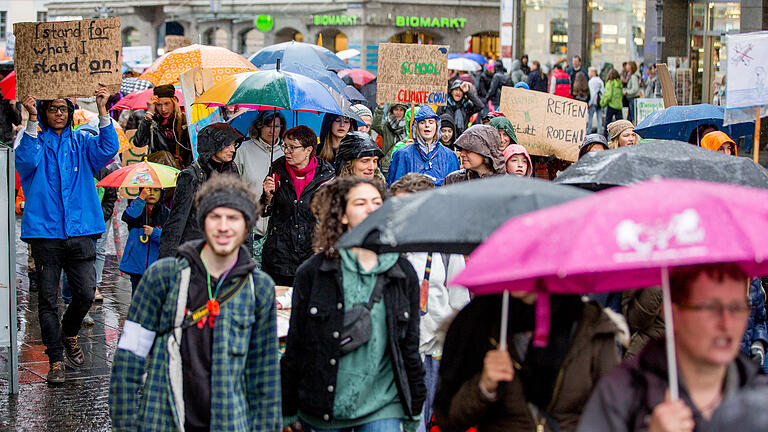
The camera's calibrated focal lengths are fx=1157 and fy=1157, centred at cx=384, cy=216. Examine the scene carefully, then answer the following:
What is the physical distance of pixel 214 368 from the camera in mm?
4609

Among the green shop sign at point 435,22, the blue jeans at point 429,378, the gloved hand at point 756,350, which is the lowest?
the blue jeans at point 429,378

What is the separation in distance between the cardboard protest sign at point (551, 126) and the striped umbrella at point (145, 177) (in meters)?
4.04

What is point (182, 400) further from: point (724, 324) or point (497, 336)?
point (724, 324)

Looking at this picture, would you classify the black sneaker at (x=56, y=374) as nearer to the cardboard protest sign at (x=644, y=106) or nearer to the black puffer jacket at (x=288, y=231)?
the black puffer jacket at (x=288, y=231)

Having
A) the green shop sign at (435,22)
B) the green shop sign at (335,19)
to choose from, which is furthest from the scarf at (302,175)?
the green shop sign at (435,22)

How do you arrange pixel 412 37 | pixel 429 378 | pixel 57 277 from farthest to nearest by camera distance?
pixel 412 37
pixel 57 277
pixel 429 378

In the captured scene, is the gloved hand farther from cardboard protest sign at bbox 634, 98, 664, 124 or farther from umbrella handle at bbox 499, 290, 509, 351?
cardboard protest sign at bbox 634, 98, 664, 124

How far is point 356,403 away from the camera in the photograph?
15.9ft

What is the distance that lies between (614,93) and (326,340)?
22.1 metres

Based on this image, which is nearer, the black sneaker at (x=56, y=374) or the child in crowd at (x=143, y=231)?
the black sneaker at (x=56, y=374)

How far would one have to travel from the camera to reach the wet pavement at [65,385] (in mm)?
7098

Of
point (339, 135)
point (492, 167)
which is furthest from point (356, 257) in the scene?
point (339, 135)

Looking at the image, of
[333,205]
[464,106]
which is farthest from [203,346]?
[464,106]

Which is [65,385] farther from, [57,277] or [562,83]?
[562,83]
